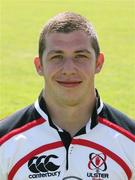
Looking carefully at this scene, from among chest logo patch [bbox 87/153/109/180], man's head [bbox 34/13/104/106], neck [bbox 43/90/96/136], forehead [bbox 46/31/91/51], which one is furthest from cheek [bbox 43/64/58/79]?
chest logo patch [bbox 87/153/109/180]

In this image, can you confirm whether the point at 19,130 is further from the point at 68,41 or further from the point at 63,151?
the point at 68,41

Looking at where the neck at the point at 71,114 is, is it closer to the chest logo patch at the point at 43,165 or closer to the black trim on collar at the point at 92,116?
the black trim on collar at the point at 92,116

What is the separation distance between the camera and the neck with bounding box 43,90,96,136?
3.66m

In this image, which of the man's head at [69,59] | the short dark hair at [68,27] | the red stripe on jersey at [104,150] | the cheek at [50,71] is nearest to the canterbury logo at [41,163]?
the red stripe on jersey at [104,150]

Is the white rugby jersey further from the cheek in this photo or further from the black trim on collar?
the cheek

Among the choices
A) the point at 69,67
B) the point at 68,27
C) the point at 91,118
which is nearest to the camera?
the point at 69,67

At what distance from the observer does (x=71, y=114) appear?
367cm

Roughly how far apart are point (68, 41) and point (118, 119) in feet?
1.83

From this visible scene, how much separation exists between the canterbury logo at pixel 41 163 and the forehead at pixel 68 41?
0.62 meters

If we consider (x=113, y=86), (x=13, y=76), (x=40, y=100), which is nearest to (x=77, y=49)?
(x=40, y=100)

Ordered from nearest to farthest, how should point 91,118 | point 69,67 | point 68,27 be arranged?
point 69,67, point 68,27, point 91,118

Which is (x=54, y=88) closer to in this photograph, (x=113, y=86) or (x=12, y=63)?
(x=113, y=86)

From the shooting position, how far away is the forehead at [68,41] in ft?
11.5

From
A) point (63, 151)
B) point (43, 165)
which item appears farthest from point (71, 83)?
point (43, 165)
